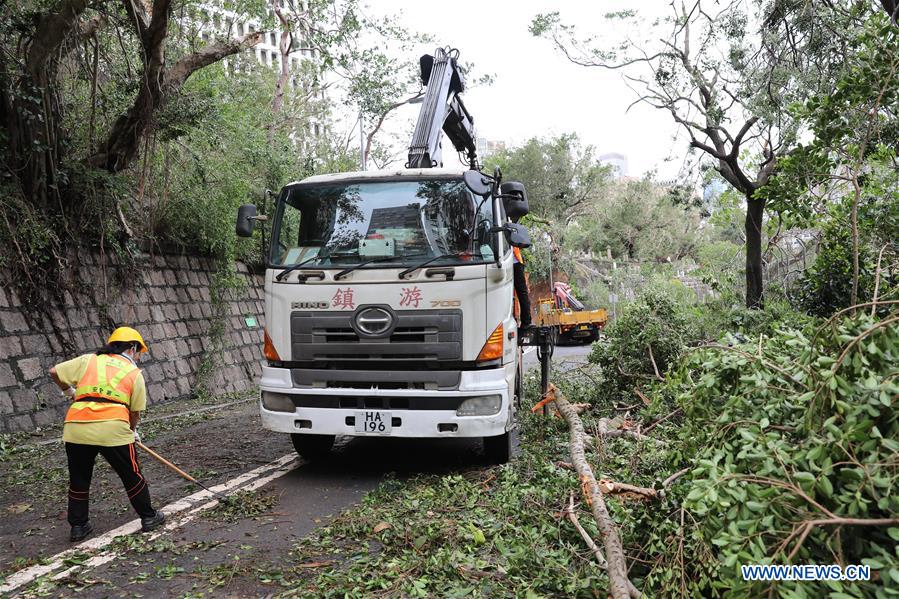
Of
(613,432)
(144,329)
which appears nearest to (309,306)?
(613,432)

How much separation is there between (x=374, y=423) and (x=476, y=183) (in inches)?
91.8

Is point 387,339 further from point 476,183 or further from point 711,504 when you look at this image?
point 711,504

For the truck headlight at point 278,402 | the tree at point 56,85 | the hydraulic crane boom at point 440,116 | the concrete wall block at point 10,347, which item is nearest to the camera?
the truck headlight at point 278,402

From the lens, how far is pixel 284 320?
20.3 feet

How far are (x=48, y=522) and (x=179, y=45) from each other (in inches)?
395

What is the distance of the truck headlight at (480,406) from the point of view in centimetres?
582

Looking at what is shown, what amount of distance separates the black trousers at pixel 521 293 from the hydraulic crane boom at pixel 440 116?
168cm

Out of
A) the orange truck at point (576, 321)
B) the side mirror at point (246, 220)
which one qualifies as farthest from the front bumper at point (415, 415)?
the orange truck at point (576, 321)

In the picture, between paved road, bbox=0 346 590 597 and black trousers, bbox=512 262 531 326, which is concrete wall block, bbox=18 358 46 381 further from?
black trousers, bbox=512 262 531 326

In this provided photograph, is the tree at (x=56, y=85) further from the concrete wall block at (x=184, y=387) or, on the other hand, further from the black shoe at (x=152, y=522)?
the black shoe at (x=152, y=522)

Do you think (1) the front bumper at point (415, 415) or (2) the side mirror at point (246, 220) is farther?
(2) the side mirror at point (246, 220)

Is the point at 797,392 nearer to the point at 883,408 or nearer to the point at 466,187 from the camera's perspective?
the point at 883,408

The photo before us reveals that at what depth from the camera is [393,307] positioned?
586 cm

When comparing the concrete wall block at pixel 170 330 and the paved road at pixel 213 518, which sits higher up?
the concrete wall block at pixel 170 330
